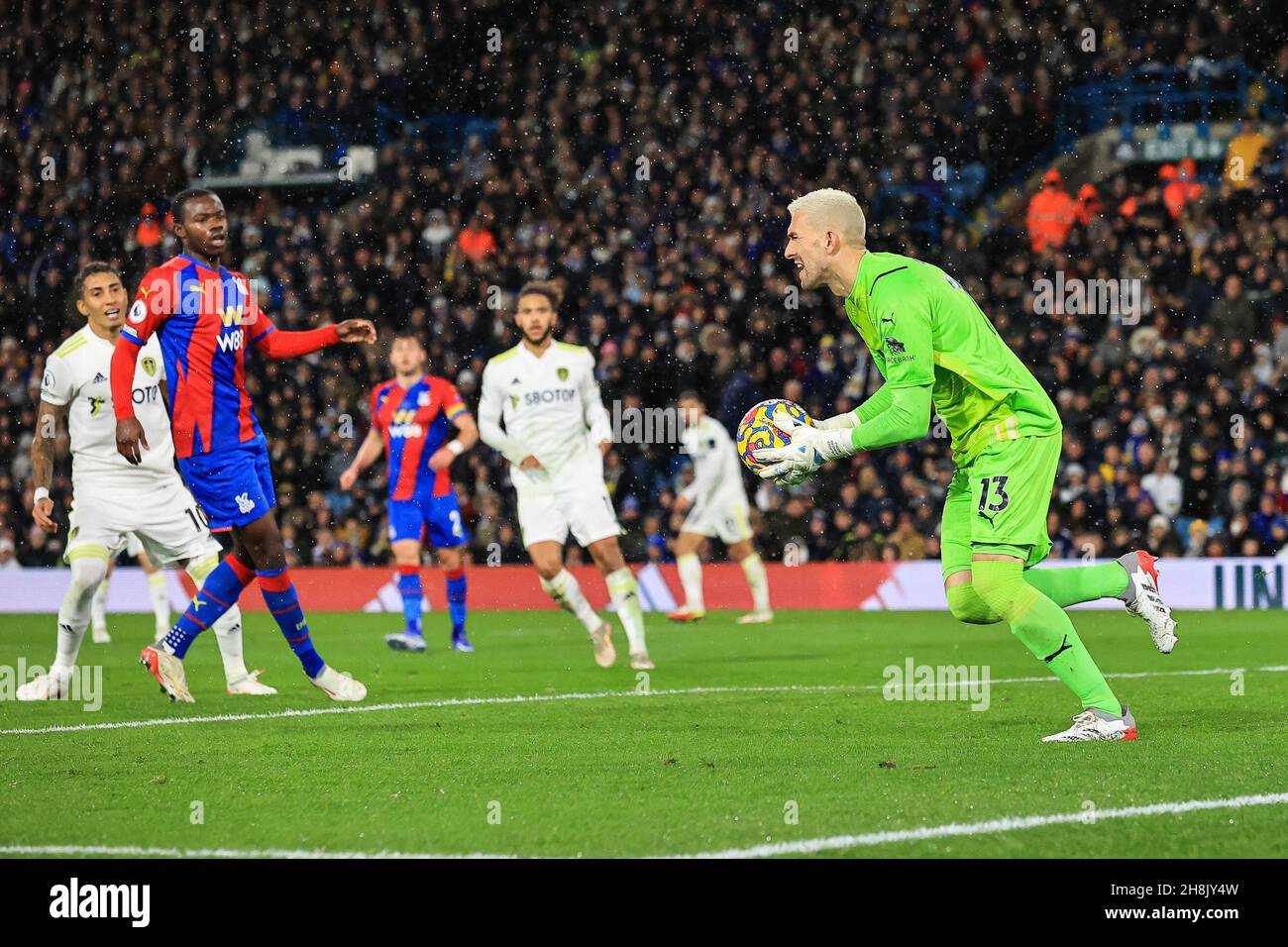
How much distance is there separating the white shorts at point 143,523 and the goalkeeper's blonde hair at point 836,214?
4941 mm

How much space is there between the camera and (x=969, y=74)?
24.5 metres

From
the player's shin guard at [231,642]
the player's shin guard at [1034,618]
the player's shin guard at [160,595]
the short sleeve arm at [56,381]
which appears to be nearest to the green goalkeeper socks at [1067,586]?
the player's shin guard at [1034,618]

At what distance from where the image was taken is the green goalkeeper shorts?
23.4 ft

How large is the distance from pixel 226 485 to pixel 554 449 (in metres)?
3.99

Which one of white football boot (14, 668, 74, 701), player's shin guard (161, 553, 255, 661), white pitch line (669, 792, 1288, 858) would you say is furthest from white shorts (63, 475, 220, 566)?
white pitch line (669, 792, 1288, 858)

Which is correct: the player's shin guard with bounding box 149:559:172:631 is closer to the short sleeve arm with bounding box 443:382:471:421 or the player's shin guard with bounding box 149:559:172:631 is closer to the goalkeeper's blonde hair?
the short sleeve arm with bounding box 443:382:471:421

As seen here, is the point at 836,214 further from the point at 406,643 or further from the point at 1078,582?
the point at 406,643

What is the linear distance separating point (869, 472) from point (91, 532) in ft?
38.4

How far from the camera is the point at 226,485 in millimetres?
9172

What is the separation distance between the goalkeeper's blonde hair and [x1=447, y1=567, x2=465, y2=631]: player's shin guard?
8340 mm

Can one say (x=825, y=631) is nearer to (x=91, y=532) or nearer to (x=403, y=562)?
(x=403, y=562)

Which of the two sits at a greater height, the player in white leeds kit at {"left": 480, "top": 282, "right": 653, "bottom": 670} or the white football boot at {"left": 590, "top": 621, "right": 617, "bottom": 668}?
the player in white leeds kit at {"left": 480, "top": 282, "right": 653, "bottom": 670}

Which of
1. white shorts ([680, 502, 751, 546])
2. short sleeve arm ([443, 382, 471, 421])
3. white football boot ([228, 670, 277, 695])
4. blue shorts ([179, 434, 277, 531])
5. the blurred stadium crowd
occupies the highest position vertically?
the blurred stadium crowd

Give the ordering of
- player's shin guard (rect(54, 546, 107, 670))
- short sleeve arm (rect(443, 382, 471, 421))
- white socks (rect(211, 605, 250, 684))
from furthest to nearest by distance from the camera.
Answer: short sleeve arm (rect(443, 382, 471, 421))
white socks (rect(211, 605, 250, 684))
player's shin guard (rect(54, 546, 107, 670))
